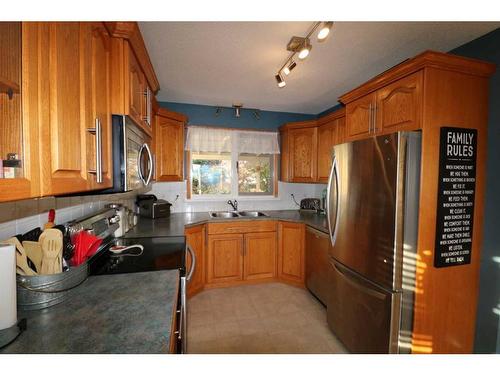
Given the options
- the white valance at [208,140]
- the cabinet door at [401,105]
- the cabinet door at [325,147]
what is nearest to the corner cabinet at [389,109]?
the cabinet door at [401,105]

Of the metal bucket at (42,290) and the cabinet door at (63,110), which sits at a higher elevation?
the cabinet door at (63,110)

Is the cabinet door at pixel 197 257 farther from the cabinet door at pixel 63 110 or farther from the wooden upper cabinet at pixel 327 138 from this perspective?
the cabinet door at pixel 63 110

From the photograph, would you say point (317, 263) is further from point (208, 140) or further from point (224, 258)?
point (208, 140)

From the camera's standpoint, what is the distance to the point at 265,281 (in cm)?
294

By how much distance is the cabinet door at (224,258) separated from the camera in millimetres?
2764

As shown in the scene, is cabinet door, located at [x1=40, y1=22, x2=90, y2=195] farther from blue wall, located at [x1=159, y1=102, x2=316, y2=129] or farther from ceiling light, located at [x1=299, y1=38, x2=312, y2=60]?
blue wall, located at [x1=159, y1=102, x2=316, y2=129]

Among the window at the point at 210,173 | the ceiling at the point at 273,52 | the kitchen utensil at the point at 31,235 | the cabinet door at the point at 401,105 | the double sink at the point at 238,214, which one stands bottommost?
the double sink at the point at 238,214

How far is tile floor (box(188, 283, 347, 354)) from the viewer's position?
1.87 m

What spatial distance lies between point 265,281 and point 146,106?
7.97 ft

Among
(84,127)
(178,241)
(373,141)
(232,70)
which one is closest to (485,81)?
(373,141)

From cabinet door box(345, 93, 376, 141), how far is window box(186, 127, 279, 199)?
1539 mm

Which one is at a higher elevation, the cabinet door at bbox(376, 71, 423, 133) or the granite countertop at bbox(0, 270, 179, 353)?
the cabinet door at bbox(376, 71, 423, 133)

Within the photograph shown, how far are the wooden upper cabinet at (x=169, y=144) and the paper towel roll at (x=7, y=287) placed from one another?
203 cm

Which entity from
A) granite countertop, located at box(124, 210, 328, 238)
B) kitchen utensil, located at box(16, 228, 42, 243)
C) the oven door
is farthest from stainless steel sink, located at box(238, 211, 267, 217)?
kitchen utensil, located at box(16, 228, 42, 243)
